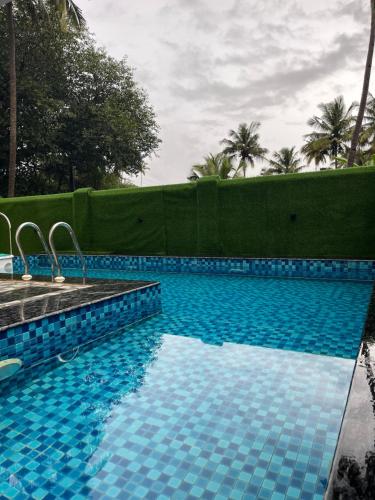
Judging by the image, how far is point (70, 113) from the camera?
1844 centimetres

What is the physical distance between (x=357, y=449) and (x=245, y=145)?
36.9 metres

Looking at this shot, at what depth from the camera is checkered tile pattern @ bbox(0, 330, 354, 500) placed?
177 centimetres

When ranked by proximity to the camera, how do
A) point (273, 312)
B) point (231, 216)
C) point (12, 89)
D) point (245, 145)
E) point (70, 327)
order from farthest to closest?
1. point (245, 145)
2. point (12, 89)
3. point (231, 216)
4. point (273, 312)
5. point (70, 327)

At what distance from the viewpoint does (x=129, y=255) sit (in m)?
10.2

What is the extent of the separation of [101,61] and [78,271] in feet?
50.9

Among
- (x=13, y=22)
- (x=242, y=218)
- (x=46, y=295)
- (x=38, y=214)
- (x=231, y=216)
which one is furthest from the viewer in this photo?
(x=13, y=22)

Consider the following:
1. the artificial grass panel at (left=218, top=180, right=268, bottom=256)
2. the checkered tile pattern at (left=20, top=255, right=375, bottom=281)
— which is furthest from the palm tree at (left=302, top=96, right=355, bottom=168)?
the checkered tile pattern at (left=20, top=255, right=375, bottom=281)

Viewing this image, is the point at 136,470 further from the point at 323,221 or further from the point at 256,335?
the point at 323,221

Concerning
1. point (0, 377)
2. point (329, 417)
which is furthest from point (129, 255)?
point (329, 417)

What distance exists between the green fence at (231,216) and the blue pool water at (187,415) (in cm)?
381

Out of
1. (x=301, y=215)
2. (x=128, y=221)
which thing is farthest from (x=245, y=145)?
(x=301, y=215)

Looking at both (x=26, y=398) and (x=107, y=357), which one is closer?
(x=26, y=398)

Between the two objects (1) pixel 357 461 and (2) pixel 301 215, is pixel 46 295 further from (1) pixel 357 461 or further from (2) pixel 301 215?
(2) pixel 301 215

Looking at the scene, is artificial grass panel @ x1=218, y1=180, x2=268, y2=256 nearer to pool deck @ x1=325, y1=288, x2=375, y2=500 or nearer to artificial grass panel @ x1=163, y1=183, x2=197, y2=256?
artificial grass panel @ x1=163, y1=183, x2=197, y2=256
